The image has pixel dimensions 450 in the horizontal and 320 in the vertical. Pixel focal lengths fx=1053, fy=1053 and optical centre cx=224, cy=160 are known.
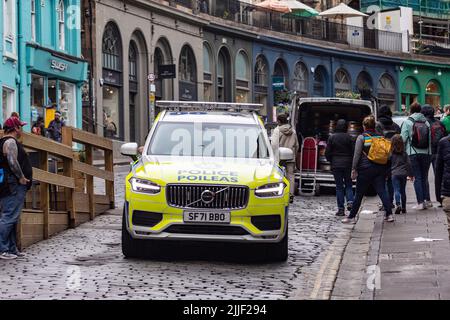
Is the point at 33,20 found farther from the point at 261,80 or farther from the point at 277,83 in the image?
the point at 261,80

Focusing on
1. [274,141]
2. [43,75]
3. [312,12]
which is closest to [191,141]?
[274,141]

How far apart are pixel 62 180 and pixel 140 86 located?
30.8 metres

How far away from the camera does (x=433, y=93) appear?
240ft

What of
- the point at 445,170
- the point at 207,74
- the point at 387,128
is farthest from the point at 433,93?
the point at 445,170

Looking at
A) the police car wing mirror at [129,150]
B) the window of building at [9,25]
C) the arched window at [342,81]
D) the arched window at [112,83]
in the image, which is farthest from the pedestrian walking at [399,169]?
the arched window at [342,81]

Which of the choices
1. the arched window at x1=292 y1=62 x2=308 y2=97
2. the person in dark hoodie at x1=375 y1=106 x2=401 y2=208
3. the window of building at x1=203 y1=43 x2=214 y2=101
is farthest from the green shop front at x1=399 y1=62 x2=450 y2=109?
the person in dark hoodie at x1=375 y1=106 x2=401 y2=208

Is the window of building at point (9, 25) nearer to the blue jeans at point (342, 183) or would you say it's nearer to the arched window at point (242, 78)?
the blue jeans at point (342, 183)

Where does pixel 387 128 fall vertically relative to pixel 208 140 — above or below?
above

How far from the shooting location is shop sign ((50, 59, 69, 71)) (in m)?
37.9

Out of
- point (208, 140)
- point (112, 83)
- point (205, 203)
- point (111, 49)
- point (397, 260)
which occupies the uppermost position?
point (111, 49)

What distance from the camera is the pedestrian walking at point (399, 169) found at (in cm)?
1792

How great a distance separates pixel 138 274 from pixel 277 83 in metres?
43.5

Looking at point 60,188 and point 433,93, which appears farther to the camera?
point 433,93

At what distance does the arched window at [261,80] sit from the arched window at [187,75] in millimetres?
6703
